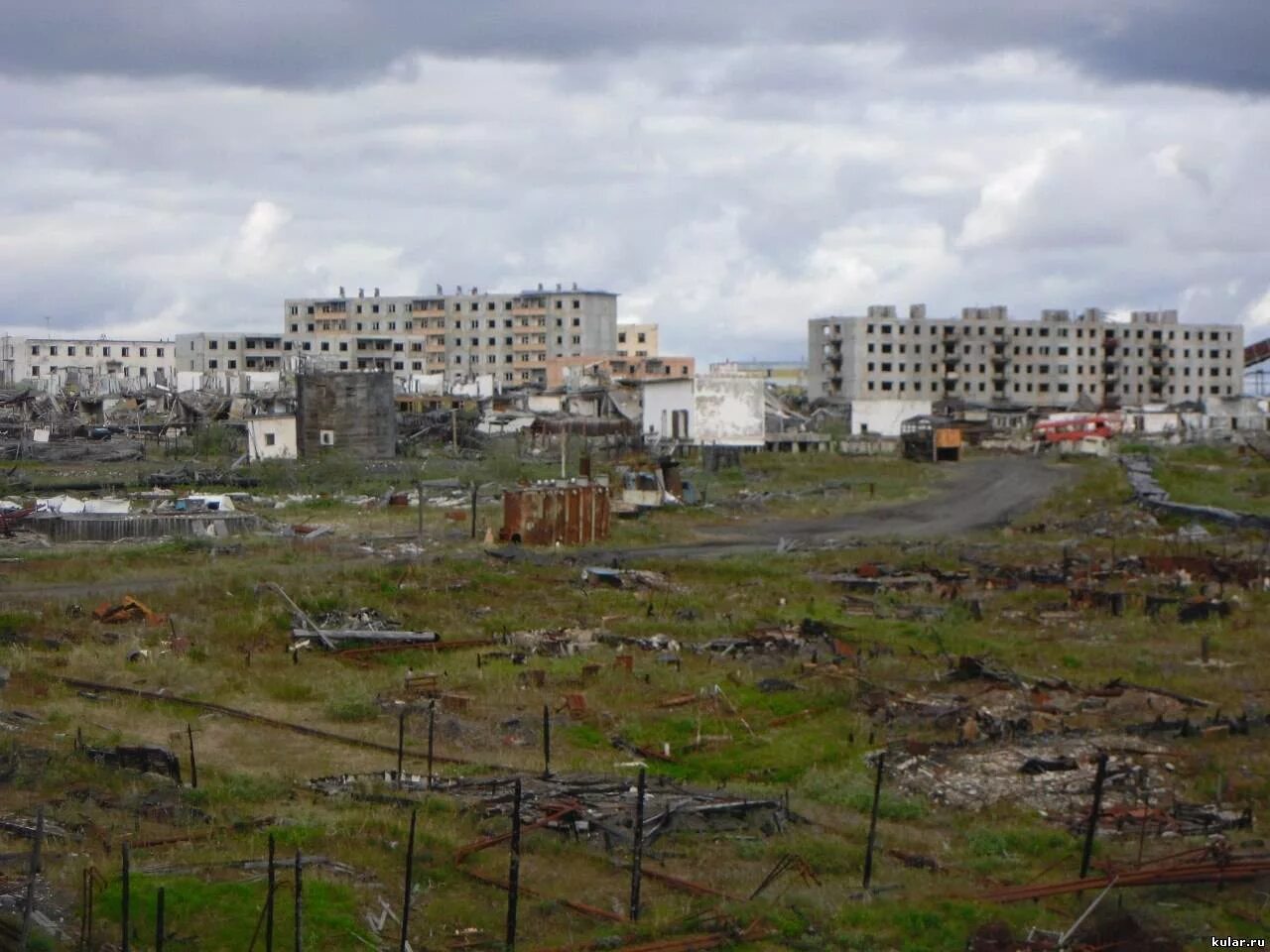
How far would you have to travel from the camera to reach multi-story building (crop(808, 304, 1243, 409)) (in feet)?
393

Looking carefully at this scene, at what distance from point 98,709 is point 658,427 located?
56.3 meters

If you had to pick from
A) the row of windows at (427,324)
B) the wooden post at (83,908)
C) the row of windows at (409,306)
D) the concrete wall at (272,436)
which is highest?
the row of windows at (409,306)

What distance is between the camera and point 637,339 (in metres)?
141

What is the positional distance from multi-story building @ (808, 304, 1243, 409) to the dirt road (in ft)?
196

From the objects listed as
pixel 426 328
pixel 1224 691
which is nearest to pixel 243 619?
pixel 1224 691

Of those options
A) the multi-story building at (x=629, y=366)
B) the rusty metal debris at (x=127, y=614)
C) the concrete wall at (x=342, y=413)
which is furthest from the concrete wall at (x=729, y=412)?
the rusty metal debris at (x=127, y=614)

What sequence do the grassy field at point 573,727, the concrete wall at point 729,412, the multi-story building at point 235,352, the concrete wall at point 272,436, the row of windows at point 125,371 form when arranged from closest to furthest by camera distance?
the grassy field at point 573,727 < the concrete wall at point 272,436 < the concrete wall at point 729,412 < the row of windows at point 125,371 < the multi-story building at point 235,352

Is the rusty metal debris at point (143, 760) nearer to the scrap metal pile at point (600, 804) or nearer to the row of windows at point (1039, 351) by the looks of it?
the scrap metal pile at point (600, 804)

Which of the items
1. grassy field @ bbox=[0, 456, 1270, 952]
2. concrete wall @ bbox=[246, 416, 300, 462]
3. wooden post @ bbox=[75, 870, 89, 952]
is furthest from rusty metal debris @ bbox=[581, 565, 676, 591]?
concrete wall @ bbox=[246, 416, 300, 462]

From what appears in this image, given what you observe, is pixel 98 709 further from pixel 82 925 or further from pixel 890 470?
pixel 890 470

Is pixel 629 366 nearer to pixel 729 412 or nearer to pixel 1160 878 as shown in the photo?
pixel 729 412

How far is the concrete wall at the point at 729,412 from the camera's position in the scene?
73.7 metres

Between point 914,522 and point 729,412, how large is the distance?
106 ft

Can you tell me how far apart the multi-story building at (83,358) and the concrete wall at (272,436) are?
49.2 meters
